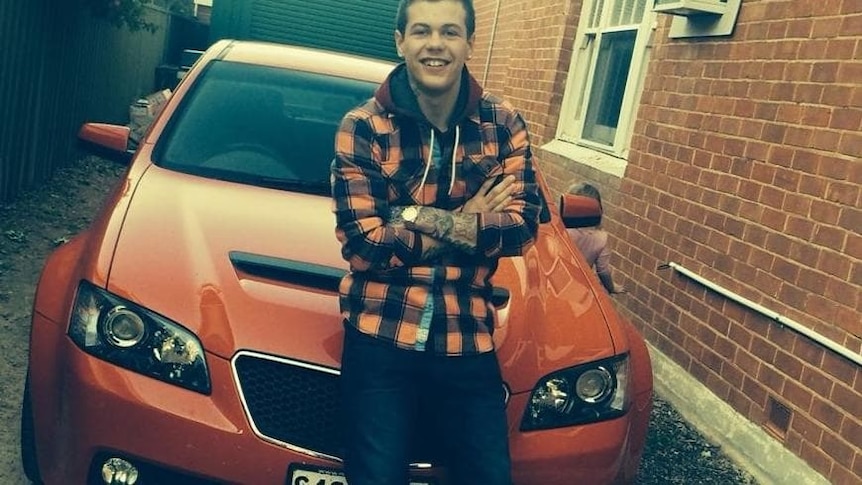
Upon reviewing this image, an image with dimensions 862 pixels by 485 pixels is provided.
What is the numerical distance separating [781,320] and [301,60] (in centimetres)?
258

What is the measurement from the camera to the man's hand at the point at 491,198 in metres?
2.45

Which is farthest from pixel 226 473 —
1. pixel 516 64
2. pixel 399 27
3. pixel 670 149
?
pixel 516 64

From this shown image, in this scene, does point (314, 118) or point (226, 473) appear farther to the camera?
point (314, 118)

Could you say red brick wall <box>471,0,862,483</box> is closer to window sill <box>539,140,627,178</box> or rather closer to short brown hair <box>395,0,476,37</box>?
window sill <box>539,140,627,178</box>

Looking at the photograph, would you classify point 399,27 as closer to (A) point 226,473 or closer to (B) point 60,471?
(A) point 226,473

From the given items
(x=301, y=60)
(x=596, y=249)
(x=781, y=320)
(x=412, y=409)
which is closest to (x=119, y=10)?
(x=301, y=60)

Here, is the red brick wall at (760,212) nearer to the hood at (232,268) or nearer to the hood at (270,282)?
the hood at (270,282)

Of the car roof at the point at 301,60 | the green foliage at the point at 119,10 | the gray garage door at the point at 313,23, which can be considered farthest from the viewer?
the gray garage door at the point at 313,23

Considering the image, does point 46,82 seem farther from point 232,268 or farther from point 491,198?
point 491,198

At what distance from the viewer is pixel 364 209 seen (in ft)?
7.64

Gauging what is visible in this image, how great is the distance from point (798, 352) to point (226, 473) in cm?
279

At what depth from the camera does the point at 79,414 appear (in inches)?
101

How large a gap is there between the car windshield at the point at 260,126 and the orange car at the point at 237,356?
0.28 metres

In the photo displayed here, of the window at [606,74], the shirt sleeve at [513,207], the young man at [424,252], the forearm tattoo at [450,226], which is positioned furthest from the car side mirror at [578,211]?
the window at [606,74]
